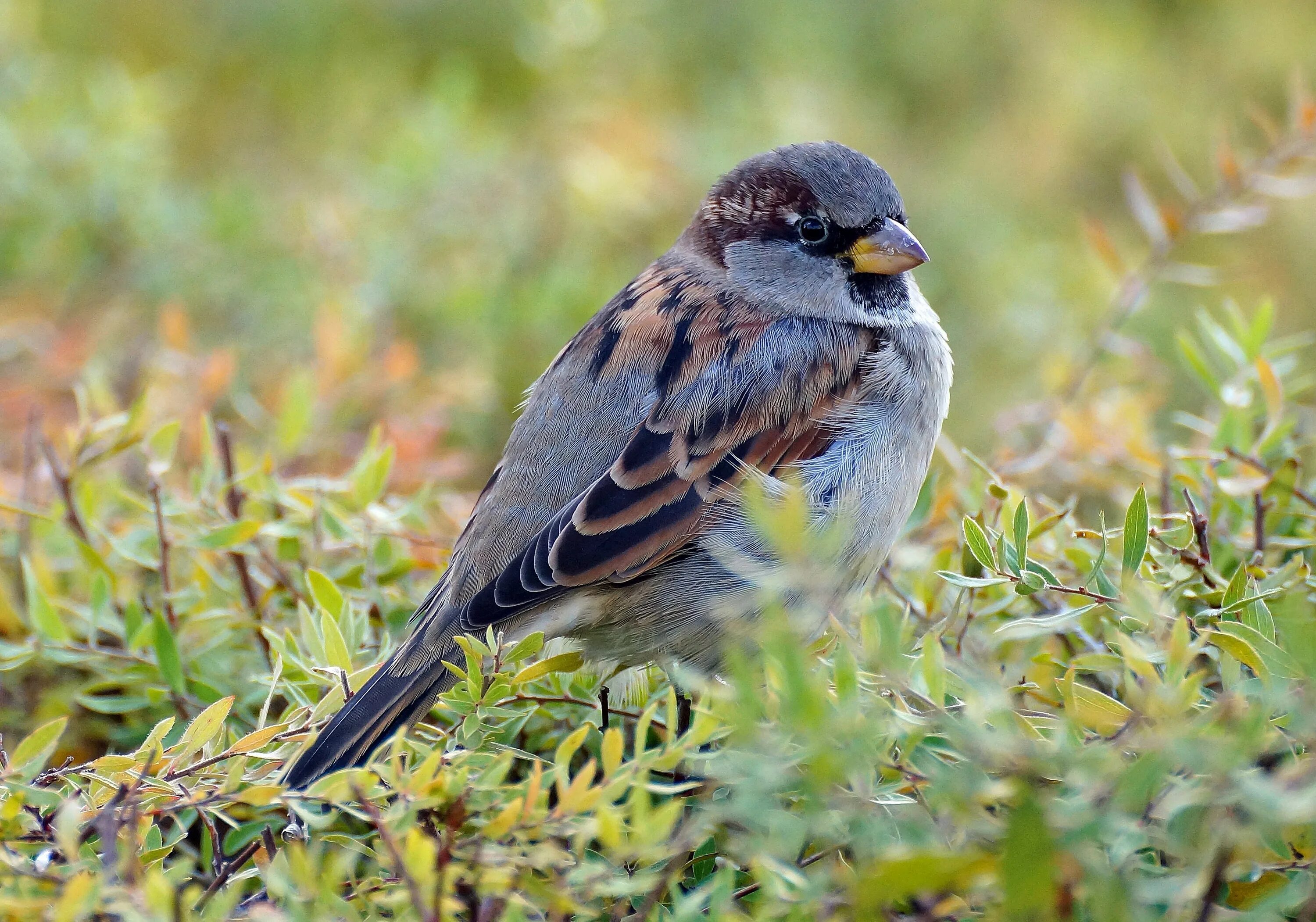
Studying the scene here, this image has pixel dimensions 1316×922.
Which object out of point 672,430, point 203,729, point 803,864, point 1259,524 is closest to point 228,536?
point 203,729

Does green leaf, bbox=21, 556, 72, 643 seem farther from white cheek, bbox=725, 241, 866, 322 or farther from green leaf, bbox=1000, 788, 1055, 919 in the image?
green leaf, bbox=1000, 788, 1055, 919

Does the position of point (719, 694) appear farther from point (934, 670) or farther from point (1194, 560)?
point (1194, 560)

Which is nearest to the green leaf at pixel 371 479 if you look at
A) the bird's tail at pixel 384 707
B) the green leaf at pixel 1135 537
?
the bird's tail at pixel 384 707

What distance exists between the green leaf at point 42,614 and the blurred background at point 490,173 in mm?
408

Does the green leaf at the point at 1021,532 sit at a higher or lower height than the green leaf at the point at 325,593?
lower

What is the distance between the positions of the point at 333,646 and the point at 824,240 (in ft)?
4.74

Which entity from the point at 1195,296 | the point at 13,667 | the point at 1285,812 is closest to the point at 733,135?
the point at 1195,296

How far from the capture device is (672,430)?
89.1 inches

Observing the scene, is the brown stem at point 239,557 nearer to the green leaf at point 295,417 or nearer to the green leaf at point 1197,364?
the green leaf at point 295,417

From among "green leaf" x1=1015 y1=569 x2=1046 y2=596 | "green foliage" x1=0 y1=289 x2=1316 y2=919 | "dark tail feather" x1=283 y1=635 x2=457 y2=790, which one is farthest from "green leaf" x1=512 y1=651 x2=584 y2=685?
"green leaf" x1=1015 y1=569 x2=1046 y2=596

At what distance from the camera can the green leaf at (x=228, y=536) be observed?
2.04m

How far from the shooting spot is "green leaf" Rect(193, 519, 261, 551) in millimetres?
2043

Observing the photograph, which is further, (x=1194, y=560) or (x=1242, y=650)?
(x=1194, y=560)

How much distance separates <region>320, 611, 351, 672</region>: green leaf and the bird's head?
3.95 feet
